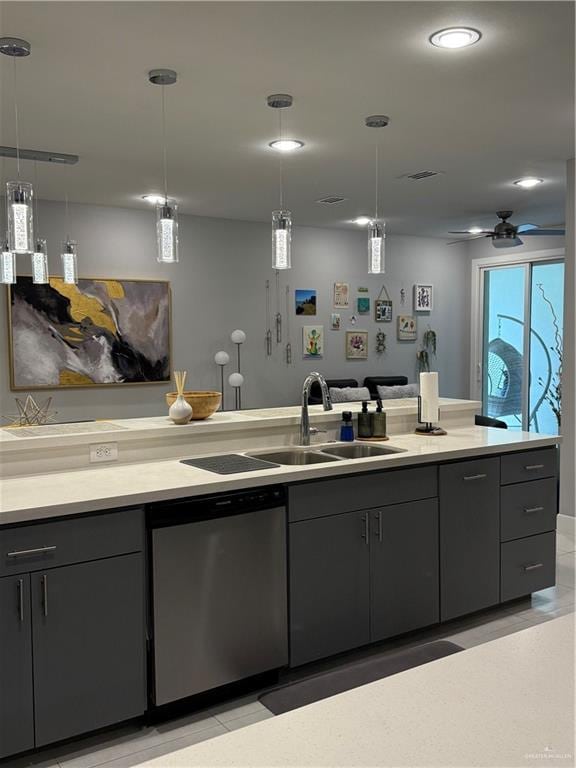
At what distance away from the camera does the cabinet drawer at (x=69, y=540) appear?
84.8 inches

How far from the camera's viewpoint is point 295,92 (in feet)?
10.8

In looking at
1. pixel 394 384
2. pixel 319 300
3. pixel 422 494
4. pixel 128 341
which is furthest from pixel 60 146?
pixel 394 384

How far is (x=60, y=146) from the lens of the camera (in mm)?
4199

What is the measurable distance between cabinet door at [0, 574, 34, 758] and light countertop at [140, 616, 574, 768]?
147 cm

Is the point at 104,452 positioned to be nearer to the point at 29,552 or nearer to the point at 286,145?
the point at 29,552

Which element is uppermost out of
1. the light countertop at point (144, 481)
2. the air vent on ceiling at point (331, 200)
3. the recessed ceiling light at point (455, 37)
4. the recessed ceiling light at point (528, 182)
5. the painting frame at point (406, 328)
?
the air vent on ceiling at point (331, 200)

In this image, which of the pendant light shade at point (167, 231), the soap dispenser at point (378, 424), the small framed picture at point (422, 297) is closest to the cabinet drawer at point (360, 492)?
the soap dispenser at point (378, 424)

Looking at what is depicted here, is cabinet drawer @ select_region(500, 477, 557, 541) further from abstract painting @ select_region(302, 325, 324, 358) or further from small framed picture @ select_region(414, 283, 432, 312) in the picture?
small framed picture @ select_region(414, 283, 432, 312)

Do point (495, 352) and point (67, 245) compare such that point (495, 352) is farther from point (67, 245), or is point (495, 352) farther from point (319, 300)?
point (67, 245)

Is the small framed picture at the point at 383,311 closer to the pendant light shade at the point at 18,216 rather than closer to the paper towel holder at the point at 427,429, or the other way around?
the paper towel holder at the point at 427,429

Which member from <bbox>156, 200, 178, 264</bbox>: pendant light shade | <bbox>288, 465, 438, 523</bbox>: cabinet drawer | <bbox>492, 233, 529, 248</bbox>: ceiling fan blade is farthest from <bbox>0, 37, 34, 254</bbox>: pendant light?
<bbox>492, 233, 529, 248</bbox>: ceiling fan blade

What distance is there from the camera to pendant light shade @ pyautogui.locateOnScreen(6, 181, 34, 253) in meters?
2.45

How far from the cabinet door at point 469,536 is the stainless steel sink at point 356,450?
34 centimetres

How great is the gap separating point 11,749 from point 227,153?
3.50m
